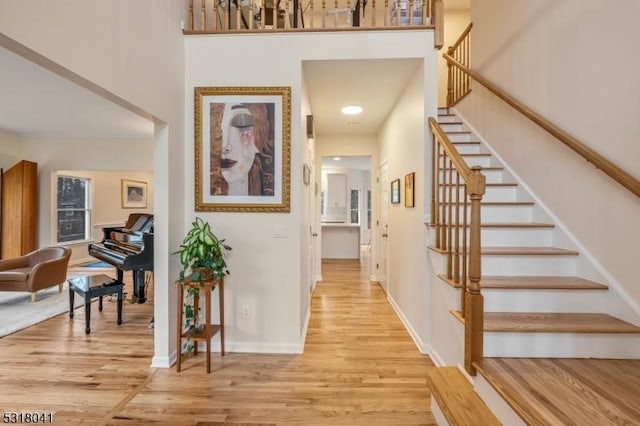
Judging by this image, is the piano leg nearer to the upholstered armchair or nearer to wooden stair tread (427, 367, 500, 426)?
the upholstered armchair

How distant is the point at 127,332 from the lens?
3.21 metres

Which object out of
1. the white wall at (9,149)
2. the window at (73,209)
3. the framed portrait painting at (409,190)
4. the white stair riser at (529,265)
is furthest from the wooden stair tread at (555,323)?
the window at (73,209)

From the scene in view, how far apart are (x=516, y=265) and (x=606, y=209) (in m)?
0.66

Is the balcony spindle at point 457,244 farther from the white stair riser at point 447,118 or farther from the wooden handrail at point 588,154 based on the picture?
the white stair riser at point 447,118

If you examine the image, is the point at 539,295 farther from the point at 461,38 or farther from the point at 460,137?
the point at 461,38

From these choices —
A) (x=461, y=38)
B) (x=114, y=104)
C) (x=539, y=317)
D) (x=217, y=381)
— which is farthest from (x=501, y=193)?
(x=114, y=104)

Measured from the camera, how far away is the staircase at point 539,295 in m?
1.79

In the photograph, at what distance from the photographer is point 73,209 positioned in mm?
7004

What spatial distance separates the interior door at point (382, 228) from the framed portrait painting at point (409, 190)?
3.83ft

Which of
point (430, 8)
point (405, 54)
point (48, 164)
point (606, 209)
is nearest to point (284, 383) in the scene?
point (606, 209)

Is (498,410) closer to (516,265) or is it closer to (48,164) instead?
(516,265)

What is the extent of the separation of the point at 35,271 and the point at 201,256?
312 centimetres

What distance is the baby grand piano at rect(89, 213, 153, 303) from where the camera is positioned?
3424 mm

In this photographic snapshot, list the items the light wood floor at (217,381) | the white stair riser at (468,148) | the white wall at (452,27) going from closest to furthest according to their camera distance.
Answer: the light wood floor at (217,381)
the white stair riser at (468,148)
the white wall at (452,27)
